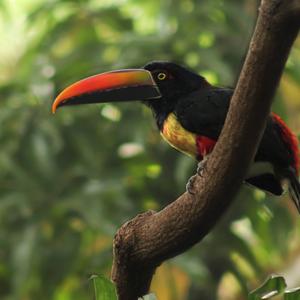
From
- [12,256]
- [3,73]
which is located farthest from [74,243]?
[3,73]

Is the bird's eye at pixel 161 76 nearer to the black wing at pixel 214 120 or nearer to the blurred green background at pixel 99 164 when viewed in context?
the black wing at pixel 214 120

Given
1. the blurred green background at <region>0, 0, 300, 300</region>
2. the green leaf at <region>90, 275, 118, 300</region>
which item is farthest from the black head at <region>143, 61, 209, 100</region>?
the green leaf at <region>90, 275, 118, 300</region>

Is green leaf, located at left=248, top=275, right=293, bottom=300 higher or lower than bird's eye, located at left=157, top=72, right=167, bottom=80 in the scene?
lower

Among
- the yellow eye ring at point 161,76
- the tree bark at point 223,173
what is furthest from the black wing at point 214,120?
the tree bark at point 223,173

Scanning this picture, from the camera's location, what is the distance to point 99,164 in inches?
164

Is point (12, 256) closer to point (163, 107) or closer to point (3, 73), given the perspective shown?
point (163, 107)

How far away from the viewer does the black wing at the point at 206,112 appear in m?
2.89

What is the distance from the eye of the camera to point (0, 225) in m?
4.12

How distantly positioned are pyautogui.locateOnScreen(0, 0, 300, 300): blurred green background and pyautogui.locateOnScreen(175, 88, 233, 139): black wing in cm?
92

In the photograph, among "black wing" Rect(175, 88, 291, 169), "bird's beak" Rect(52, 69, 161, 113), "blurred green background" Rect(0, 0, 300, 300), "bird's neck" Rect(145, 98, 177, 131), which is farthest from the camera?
"blurred green background" Rect(0, 0, 300, 300)

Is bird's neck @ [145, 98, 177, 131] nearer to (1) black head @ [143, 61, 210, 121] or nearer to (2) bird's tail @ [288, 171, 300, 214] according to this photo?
(1) black head @ [143, 61, 210, 121]

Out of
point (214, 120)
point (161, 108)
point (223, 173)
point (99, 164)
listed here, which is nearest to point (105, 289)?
point (223, 173)

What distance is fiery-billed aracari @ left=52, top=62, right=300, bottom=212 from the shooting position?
2.87 m

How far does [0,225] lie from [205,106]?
1535 mm
